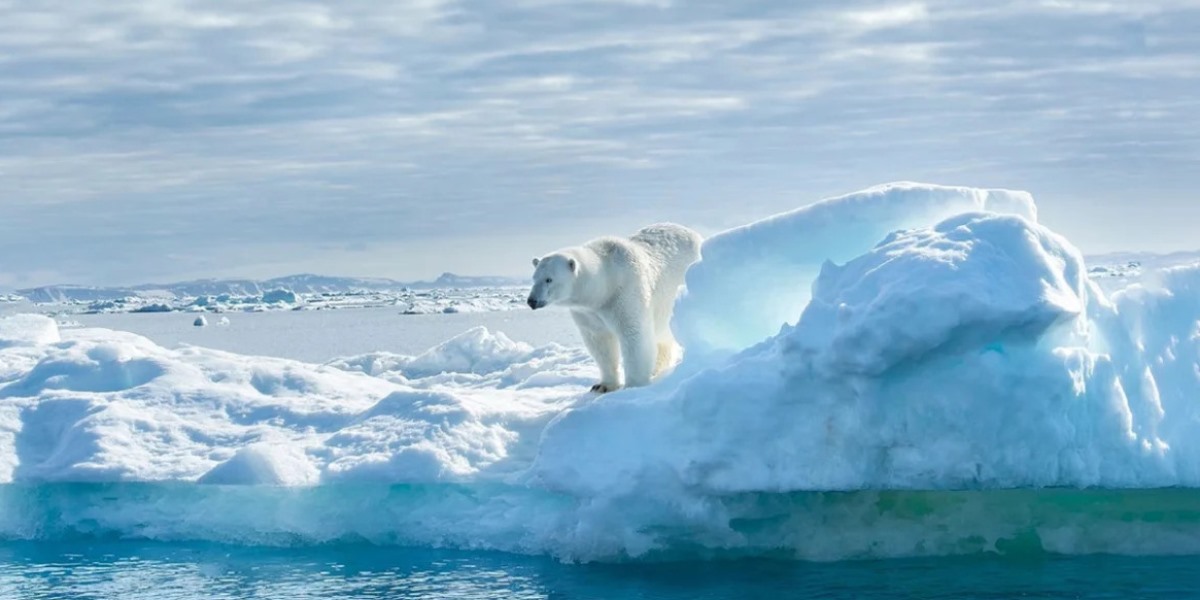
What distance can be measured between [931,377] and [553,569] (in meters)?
2.54

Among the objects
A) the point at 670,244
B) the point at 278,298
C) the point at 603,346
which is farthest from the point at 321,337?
the point at 278,298

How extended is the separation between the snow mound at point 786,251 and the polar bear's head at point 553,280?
0.91 meters

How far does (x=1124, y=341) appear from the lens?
8.23 metres

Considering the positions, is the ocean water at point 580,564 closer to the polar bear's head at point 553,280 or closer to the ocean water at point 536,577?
the ocean water at point 536,577

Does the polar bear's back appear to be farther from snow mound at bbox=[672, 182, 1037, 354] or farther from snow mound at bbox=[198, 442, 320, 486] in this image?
A: snow mound at bbox=[198, 442, 320, 486]

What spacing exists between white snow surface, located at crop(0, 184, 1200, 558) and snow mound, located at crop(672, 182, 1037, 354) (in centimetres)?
1

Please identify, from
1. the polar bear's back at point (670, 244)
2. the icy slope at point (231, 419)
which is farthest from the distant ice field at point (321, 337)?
the polar bear's back at point (670, 244)

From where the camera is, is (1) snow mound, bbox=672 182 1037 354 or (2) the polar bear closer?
(1) snow mound, bbox=672 182 1037 354

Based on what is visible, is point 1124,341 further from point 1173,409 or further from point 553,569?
point 553,569

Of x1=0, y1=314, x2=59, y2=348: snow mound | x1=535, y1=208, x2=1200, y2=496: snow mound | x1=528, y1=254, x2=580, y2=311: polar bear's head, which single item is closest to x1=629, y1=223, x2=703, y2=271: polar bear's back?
x1=528, y1=254, x2=580, y2=311: polar bear's head

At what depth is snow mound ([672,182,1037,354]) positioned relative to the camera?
→ 9.12 metres

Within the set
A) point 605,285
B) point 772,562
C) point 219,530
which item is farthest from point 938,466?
point 219,530

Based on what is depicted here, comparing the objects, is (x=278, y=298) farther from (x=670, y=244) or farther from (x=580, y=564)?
(x=580, y=564)

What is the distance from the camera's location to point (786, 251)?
9.24m
